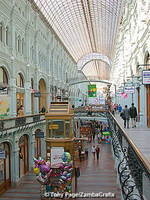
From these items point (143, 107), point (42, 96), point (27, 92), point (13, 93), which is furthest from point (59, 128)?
point (42, 96)

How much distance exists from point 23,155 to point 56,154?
10.2m

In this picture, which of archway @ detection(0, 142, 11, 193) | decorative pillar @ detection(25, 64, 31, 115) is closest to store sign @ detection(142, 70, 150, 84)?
archway @ detection(0, 142, 11, 193)

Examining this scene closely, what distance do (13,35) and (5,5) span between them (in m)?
2.60

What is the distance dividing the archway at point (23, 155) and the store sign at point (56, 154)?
8405 millimetres

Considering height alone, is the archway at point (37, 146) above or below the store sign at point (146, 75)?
below

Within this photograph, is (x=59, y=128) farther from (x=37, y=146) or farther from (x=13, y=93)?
(x=37, y=146)

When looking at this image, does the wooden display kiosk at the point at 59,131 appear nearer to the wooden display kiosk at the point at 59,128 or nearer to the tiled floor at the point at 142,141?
the wooden display kiosk at the point at 59,128

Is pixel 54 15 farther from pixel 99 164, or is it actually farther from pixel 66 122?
pixel 66 122

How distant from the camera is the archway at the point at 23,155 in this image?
25484 mm

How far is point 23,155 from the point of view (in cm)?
2664

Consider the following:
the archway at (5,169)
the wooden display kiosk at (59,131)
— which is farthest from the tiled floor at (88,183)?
the wooden display kiosk at (59,131)

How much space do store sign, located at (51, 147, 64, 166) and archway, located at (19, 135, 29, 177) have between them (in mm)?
8405

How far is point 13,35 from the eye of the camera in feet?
82.5

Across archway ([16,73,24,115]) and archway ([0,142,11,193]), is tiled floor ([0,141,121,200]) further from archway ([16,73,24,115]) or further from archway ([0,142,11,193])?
archway ([16,73,24,115])
